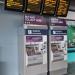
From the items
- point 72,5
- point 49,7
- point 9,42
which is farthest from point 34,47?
point 72,5

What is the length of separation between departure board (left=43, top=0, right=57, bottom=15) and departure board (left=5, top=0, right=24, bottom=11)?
581mm

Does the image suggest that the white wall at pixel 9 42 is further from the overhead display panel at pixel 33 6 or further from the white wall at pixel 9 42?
the overhead display panel at pixel 33 6

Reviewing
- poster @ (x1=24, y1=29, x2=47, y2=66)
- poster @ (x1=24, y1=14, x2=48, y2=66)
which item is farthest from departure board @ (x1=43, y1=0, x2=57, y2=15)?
poster @ (x1=24, y1=29, x2=47, y2=66)

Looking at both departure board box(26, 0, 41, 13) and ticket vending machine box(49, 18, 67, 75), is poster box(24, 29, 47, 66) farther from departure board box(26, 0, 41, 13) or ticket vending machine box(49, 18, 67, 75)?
departure board box(26, 0, 41, 13)

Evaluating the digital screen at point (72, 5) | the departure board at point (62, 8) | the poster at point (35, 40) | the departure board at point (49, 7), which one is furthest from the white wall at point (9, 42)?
the digital screen at point (72, 5)

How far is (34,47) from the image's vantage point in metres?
3.72

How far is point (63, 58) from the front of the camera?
4.23 metres

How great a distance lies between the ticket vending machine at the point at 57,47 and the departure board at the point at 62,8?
192 mm

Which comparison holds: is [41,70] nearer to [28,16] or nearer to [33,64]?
[33,64]

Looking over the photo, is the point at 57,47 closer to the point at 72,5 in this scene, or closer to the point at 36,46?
the point at 36,46

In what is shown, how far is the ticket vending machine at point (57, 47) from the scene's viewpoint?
404 centimetres

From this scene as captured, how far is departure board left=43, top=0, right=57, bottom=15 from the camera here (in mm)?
4090

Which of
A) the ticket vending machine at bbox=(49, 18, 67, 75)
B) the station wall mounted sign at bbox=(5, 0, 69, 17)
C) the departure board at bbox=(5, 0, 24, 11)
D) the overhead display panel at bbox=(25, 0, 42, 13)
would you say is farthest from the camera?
the ticket vending machine at bbox=(49, 18, 67, 75)

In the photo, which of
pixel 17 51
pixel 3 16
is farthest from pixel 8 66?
pixel 3 16
